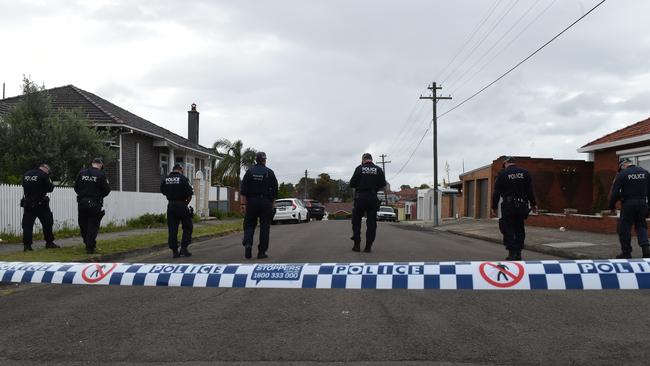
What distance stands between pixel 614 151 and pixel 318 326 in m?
Answer: 17.1

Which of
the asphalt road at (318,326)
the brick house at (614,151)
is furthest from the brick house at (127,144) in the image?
the brick house at (614,151)

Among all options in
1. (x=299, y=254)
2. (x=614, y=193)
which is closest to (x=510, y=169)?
(x=614, y=193)

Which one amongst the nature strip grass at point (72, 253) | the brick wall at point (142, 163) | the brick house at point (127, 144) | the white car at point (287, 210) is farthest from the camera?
the white car at point (287, 210)

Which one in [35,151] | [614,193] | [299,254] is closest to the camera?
[614,193]

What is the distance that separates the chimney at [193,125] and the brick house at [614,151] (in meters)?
23.2

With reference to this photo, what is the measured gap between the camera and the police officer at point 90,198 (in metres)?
9.31

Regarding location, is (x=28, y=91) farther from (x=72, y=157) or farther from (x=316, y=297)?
(x=316, y=297)

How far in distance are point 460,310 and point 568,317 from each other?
99 cm

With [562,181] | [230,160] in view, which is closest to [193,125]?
[230,160]

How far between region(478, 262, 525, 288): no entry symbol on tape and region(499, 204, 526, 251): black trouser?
4583mm

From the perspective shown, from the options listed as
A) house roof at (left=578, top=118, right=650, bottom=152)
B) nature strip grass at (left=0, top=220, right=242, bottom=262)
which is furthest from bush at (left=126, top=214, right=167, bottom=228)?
house roof at (left=578, top=118, right=650, bottom=152)

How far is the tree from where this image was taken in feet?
50.9

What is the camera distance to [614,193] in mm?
8586

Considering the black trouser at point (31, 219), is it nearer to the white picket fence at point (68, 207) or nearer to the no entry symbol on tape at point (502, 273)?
the white picket fence at point (68, 207)
